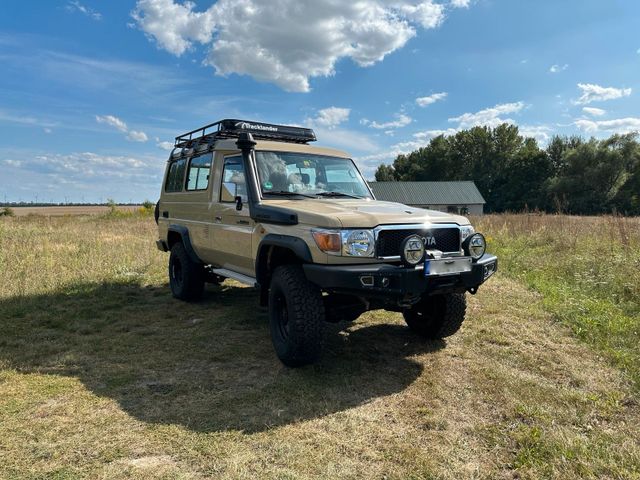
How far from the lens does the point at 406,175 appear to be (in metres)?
79.4

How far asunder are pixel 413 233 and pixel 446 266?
40cm

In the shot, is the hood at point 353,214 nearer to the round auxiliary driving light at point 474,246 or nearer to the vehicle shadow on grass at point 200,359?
the round auxiliary driving light at point 474,246

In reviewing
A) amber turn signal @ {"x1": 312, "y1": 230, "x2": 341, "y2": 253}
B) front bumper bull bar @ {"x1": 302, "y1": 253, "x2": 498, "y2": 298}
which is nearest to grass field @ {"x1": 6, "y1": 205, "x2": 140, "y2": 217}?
amber turn signal @ {"x1": 312, "y1": 230, "x2": 341, "y2": 253}

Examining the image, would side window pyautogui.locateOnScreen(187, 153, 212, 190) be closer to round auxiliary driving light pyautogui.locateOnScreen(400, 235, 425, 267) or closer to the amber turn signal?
the amber turn signal

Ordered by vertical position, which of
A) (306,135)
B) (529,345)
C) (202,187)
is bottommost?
(529,345)

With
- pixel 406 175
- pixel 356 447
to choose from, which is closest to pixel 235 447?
pixel 356 447

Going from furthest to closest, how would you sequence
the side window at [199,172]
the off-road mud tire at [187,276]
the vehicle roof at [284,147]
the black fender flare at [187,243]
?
the off-road mud tire at [187,276] → the black fender flare at [187,243] → the side window at [199,172] → the vehicle roof at [284,147]

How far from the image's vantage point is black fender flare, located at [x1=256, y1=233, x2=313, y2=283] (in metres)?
3.83

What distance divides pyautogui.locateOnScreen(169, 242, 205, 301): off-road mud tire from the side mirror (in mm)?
1581

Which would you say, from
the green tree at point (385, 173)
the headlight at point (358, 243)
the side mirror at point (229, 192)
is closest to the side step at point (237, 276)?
the side mirror at point (229, 192)

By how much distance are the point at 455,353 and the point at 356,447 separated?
2066 millimetres

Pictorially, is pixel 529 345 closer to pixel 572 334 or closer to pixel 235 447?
pixel 572 334

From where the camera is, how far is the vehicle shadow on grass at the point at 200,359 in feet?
11.3

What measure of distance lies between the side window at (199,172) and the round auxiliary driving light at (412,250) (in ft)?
10.5
